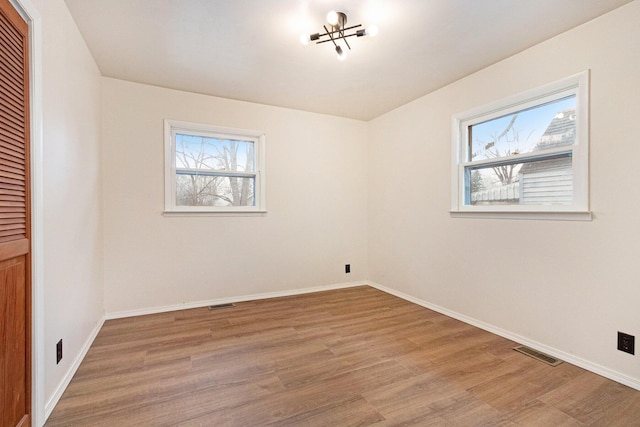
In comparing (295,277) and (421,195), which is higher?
(421,195)

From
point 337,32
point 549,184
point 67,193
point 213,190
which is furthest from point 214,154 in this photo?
point 549,184

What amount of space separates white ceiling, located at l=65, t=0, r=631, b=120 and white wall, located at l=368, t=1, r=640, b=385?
20 cm

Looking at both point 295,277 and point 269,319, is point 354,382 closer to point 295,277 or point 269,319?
point 269,319

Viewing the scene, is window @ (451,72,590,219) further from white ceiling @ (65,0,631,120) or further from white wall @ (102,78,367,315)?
white wall @ (102,78,367,315)

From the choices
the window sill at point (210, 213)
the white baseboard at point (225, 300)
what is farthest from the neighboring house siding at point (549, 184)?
the window sill at point (210, 213)

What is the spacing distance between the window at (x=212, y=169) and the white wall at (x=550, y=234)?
6.82ft

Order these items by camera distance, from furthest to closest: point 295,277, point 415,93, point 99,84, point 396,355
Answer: point 295,277 → point 415,93 → point 99,84 → point 396,355

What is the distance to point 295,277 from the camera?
4.19 metres

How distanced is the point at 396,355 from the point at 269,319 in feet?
4.70

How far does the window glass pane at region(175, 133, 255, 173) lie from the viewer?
143 inches

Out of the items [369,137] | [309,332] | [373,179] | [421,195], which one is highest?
[369,137]

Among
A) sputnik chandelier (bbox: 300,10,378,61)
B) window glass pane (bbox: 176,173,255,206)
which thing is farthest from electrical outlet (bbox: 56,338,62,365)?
sputnik chandelier (bbox: 300,10,378,61)

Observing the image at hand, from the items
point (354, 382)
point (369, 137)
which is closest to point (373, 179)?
point (369, 137)

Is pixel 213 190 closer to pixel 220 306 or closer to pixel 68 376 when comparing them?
pixel 220 306
